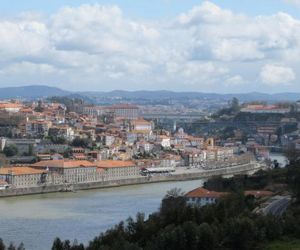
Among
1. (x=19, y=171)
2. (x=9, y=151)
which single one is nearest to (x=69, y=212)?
(x=19, y=171)

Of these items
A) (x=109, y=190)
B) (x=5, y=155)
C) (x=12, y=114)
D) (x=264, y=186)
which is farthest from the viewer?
(x=12, y=114)

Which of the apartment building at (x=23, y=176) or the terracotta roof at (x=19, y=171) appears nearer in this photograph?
the apartment building at (x=23, y=176)

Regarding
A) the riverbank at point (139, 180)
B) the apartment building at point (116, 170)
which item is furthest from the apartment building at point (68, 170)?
the riverbank at point (139, 180)

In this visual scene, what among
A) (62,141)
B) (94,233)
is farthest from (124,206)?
(62,141)

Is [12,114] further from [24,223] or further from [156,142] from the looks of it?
[24,223]

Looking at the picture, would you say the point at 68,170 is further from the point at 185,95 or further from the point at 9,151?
the point at 185,95

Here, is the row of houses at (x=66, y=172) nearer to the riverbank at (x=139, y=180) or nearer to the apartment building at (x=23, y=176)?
the apartment building at (x=23, y=176)

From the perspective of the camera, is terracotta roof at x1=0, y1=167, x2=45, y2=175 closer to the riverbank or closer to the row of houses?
the row of houses

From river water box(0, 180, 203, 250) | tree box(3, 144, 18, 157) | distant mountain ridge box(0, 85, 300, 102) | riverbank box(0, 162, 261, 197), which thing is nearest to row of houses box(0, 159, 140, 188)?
riverbank box(0, 162, 261, 197)
